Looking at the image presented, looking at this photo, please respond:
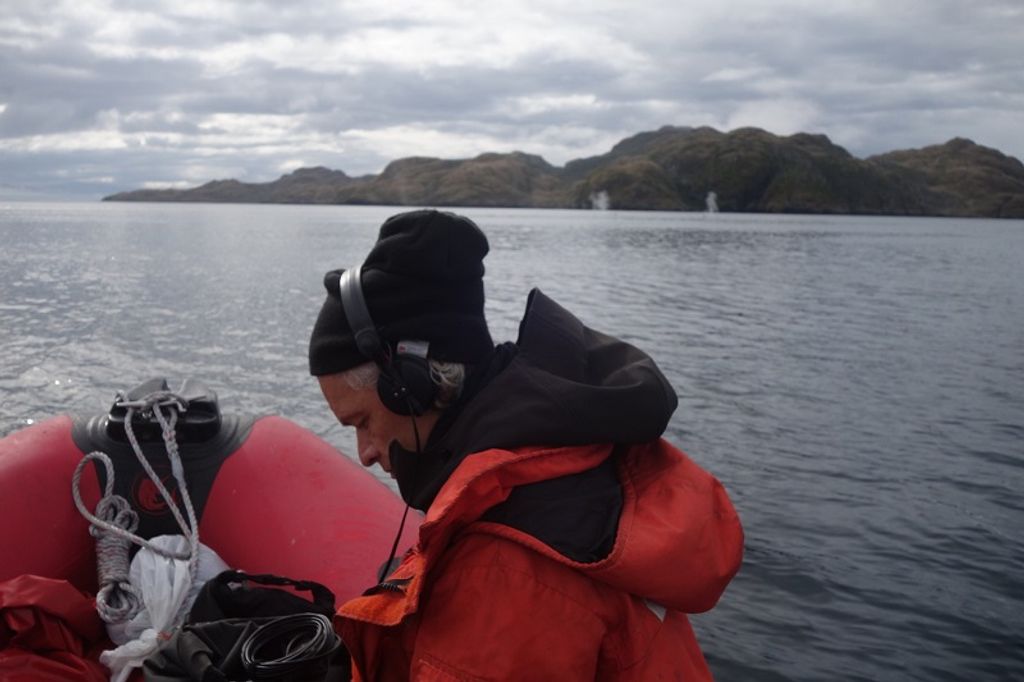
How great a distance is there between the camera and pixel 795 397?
506 inches

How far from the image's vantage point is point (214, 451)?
15.6 ft

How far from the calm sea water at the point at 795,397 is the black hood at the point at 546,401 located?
4.35m

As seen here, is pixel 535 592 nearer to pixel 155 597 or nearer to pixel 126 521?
pixel 155 597

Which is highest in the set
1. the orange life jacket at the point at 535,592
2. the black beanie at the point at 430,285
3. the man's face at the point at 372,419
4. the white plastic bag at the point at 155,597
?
the black beanie at the point at 430,285

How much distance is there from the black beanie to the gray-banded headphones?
3 centimetres

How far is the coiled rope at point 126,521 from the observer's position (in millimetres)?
4074

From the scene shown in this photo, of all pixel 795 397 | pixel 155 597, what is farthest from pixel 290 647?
pixel 795 397

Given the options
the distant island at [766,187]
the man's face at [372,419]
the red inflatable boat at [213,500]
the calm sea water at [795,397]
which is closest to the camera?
the man's face at [372,419]

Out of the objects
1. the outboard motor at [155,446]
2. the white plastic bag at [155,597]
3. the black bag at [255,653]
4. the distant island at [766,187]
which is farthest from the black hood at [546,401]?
the distant island at [766,187]

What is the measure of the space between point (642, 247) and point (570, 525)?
48610 mm

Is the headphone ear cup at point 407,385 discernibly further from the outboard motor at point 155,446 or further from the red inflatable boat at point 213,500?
the outboard motor at point 155,446

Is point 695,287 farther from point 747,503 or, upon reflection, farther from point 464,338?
point 464,338

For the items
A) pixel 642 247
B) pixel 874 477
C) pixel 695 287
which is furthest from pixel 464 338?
pixel 642 247

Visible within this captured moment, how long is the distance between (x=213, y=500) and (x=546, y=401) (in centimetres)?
311
